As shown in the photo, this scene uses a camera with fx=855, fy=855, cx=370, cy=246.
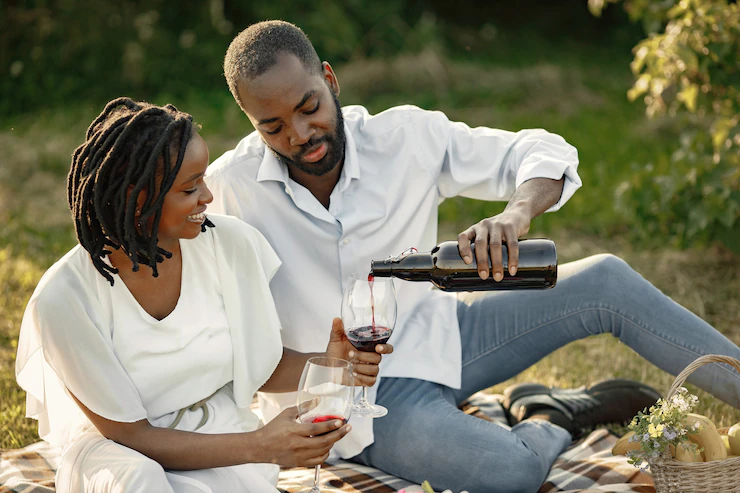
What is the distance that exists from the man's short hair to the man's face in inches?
1.1

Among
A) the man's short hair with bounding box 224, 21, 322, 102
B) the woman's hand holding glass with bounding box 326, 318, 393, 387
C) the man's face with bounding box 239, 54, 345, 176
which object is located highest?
the man's short hair with bounding box 224, 21, 322, 102

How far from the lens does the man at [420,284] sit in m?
3.17

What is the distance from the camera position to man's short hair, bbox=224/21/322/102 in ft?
10.2

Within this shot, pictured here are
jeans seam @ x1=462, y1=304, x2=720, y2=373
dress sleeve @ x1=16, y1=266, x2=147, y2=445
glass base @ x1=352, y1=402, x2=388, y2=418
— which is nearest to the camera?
dress sleeve @ x1=16, y1=266, x2=147, y2=445

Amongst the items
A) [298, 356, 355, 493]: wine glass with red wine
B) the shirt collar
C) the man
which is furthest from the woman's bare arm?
the shirt collar

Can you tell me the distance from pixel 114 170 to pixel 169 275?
17.0 inches

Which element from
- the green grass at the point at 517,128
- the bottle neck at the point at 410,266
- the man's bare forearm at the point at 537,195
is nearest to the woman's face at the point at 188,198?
the bottle neck at the point at 410,266

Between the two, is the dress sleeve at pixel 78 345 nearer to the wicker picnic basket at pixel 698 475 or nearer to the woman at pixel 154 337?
the woman at pixel 154 337

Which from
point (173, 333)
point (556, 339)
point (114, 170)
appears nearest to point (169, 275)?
point (173, 333)

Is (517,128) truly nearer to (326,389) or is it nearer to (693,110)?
(693,110)

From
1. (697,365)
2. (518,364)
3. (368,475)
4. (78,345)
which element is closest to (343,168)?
(518,364)

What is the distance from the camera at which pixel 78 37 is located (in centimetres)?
1055

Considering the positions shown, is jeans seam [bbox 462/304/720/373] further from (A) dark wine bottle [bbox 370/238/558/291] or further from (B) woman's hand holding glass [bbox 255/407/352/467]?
(B) woman's hand holding glass [bbox 255/407/352/467]

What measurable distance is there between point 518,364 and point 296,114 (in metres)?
1.38
